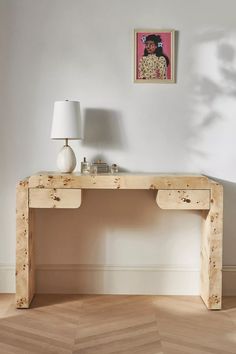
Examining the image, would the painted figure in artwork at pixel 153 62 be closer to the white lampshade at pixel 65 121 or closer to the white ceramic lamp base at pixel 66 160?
the white lampshade at pixel 65 121

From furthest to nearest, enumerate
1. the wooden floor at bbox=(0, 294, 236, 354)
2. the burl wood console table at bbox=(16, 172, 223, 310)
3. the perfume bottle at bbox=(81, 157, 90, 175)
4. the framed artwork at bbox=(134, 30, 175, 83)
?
1. the framed artwork at bbox=(134, 30, 175, 83)
2. the perfume bottle at bbox=(81, 157, 90, 175)
3. the burl wood console table at bbox=(16, 172, 223, 310)
4. the wooden floor at bbox=(0, 294, 236, 354)

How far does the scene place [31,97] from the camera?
3479mm

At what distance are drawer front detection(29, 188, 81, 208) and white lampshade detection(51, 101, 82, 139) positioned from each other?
357 millimetres

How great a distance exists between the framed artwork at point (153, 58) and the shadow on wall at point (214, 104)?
0.17 meters

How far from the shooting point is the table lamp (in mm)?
3215

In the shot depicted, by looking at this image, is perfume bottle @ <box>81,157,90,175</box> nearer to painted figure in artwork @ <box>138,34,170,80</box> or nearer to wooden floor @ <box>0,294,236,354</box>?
painted figure in artwork @ <box>138,34,170,80</box>

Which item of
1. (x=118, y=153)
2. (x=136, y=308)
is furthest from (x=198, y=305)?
(x=118, y=153)

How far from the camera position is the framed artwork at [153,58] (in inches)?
136

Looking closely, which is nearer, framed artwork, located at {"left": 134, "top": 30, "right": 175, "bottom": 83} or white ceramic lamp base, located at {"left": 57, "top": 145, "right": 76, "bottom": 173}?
white ceramic lamp base, located at {"left": 57, "top": 145, "right": 76, "bottom": 173}

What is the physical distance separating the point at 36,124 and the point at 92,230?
82 centimetres

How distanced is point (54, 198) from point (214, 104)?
4.19 ft

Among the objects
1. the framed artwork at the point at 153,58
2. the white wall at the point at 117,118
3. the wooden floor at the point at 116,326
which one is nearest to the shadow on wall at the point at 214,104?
the white wall at the point at 117,118

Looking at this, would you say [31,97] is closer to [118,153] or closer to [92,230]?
[118,153]

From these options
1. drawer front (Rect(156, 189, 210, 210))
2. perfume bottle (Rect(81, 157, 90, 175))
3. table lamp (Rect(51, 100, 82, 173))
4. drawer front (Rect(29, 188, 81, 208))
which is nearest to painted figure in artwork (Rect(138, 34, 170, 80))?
table lamp (Rect(51, 100, 82, 173))
